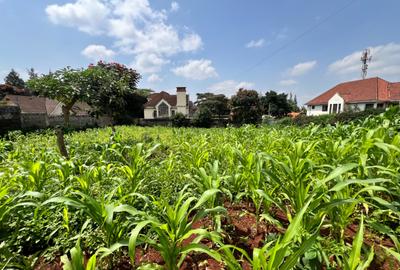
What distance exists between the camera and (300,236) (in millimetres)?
1462

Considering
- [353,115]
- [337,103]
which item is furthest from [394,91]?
[353,115]

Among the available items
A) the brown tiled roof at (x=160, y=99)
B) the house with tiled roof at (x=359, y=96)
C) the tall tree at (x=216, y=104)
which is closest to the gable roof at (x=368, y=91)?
the house with tiled roof at (x=359, y=96)

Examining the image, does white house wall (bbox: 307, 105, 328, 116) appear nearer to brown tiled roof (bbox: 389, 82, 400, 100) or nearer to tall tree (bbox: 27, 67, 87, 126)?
brown tiled roof (bbox: 389, 82, 400, 100)

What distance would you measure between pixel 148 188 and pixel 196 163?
29.7 inches

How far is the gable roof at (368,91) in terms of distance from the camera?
83.7ft

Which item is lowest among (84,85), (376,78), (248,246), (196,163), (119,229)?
(248,246)

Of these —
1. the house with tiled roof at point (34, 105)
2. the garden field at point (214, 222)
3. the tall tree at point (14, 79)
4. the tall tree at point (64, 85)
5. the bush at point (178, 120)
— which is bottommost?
the garden field at point (214, 222)

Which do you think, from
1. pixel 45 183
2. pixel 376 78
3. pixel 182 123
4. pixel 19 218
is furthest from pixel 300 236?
pixel 376 78

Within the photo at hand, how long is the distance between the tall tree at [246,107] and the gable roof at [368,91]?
33.4 feet

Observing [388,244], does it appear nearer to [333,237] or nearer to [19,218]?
[333,237]

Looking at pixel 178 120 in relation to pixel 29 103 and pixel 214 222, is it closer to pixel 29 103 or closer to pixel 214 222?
pixel 29 103

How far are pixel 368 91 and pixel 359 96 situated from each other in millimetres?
1016

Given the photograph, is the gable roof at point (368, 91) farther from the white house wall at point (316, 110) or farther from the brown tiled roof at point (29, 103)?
the brown tiled roof at point (29, 103)

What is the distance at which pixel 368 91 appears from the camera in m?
26.7
